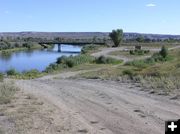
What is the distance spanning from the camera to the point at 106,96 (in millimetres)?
16234

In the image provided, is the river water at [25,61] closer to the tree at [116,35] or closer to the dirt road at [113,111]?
the tree at [116,35]

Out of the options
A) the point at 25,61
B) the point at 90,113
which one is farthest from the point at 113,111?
the point at 25,61

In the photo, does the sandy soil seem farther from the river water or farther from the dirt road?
the river water

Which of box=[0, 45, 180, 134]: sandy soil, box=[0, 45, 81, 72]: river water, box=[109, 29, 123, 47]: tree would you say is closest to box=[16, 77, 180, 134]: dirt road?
box=[0, 45, 180, 134]: sandy soil

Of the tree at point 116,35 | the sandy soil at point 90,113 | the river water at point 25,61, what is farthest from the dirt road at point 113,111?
the tree at point 116,35

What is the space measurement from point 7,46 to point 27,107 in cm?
13085

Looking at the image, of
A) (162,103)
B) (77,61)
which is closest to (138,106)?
(162,103)

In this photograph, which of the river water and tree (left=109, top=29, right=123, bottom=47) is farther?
tree (left=109, top=29, right=123, bottom=47)

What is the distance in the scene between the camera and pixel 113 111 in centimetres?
1241

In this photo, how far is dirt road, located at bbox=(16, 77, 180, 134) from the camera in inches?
388

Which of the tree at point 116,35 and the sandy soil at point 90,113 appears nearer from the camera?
the sandy soil at point 90,113

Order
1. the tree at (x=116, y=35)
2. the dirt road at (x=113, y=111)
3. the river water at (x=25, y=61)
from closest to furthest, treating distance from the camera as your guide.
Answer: the dirt road at (x=113, y=111)
the river water at (x=25, y=61)
the tree at (x=116, y=35)

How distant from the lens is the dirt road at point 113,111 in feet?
32.3

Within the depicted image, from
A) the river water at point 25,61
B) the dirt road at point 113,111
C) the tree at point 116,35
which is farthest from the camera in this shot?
the tree at point 116,35
